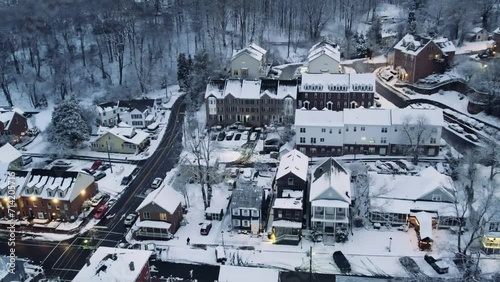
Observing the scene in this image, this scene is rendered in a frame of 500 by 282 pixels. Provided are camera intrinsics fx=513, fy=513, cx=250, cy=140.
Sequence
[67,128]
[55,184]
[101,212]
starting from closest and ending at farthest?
[55,184]
[101,212]
[67,128]

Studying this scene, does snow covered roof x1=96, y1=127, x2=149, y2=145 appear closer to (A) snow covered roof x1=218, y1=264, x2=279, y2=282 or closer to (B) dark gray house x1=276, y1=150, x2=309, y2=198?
(B) dark gray house x1=276, y1=150, x2=309, y2=198

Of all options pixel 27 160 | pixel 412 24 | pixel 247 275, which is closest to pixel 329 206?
pixel 247 275

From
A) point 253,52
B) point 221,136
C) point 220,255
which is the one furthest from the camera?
point 253,52

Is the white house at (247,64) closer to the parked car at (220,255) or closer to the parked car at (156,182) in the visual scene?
the parked car at (156,182)

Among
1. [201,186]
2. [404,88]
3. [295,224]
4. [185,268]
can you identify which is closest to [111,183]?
[201,186]

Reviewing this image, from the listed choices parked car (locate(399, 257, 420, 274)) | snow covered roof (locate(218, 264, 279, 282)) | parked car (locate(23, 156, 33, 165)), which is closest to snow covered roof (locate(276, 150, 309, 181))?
parked car (locate(399, 257, 420, 274))

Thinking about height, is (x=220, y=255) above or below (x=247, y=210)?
below

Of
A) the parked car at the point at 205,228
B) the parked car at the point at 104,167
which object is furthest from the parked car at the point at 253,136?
the parked car at the point at 205,228

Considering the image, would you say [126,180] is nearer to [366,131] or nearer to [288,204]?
[288,204]

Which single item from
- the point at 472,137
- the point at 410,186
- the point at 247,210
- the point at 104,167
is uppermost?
the point at 472,137
